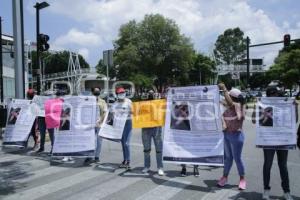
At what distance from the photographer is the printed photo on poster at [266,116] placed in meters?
7.55

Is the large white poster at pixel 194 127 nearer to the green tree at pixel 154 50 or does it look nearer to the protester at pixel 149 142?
the protester at pixel 149 142

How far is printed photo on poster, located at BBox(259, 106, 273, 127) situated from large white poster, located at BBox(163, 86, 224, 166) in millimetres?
933

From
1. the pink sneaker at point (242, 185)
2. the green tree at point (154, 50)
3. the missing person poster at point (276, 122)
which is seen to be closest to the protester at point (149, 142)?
the pink sneaker at point (242, 185)

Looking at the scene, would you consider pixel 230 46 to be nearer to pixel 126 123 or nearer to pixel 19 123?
pixel 19 123

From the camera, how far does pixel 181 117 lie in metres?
8.85

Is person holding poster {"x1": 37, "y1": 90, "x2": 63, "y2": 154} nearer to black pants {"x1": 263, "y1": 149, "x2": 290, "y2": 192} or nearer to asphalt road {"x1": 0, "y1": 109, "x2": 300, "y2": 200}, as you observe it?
asphalt road {"x1": 0, "y1": 109, "x2": 300, "y2": 200}

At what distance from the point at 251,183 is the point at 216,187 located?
75 centimetres

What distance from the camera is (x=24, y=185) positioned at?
28.5 feet

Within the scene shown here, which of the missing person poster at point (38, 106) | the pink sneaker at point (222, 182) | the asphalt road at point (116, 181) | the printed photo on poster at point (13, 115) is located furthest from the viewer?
the printed photo on poster at point (13, 115)

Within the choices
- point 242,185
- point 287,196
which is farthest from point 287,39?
point 287,196

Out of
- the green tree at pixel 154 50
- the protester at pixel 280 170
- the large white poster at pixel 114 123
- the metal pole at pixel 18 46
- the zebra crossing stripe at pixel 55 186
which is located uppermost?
the green tree at pixel 154 50

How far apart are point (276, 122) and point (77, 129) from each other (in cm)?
508

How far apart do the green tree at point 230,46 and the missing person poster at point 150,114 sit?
116 m

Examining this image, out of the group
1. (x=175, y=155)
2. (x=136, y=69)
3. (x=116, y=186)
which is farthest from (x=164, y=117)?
(x=136, y=69)
